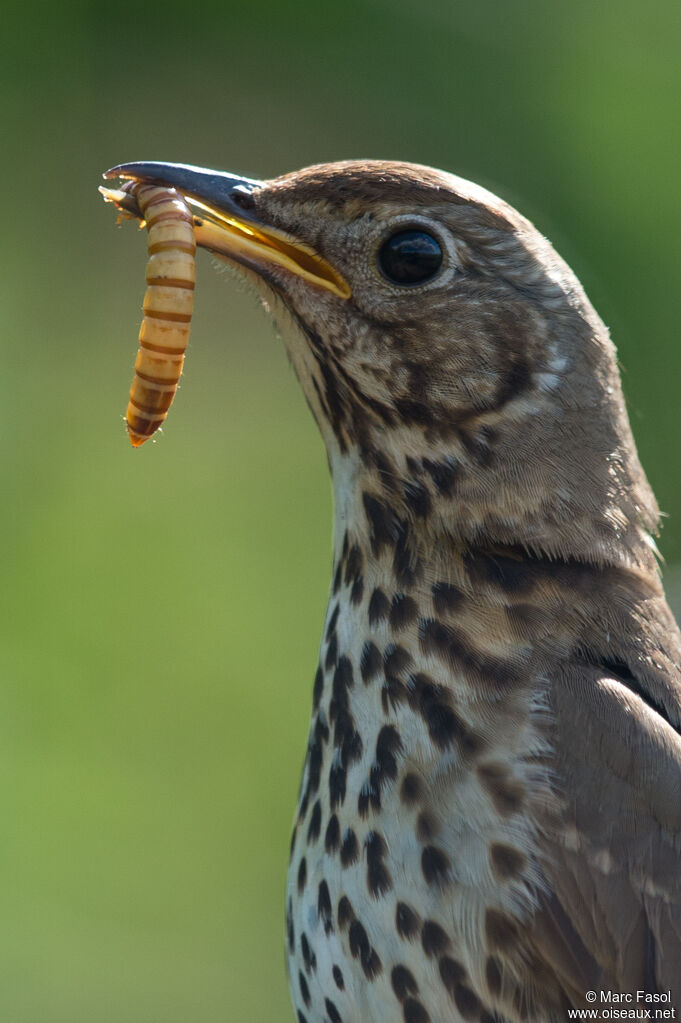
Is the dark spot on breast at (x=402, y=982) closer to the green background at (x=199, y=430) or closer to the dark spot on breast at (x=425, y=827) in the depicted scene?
the dark spot on breast at (x=425, y=827)

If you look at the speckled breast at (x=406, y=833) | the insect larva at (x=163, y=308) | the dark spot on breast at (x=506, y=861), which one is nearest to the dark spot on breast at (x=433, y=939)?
the speckled breast at (x=406, y=833)

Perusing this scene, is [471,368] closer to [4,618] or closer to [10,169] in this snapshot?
[4,618]

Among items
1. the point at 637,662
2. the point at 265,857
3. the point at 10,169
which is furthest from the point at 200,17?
the point at 637,662

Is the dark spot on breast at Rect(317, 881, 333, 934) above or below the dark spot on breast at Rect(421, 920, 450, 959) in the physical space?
above

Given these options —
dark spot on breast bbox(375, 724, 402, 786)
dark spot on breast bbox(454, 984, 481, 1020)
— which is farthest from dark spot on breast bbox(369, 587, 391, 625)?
dark spot on breast bbox(454, 984, 481, 1020)

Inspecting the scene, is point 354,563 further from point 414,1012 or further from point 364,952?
point 414,1012

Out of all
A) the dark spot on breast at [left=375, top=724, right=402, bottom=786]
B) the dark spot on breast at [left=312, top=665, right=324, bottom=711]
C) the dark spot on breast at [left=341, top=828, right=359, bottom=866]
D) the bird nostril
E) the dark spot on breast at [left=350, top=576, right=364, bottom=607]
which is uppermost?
the bird nostril

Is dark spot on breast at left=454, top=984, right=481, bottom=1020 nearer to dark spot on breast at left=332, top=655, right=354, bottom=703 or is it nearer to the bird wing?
the bird wing
